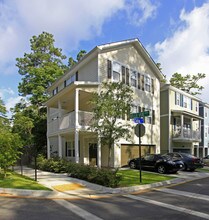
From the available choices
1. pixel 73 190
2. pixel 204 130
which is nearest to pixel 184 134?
pixel 204 130

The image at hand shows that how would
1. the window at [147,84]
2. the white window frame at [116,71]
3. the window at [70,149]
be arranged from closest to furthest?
1. the white window frame at [116,71]
2. the window at [70,149]
3. the window at [147,84]

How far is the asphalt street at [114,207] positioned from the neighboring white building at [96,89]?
8.78m

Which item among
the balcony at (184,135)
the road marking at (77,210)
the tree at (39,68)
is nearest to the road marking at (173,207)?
the road marking at (77,210)

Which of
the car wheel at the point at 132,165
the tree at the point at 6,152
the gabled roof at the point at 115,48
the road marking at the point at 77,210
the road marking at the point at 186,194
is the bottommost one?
the car wheel at the point at 132,165

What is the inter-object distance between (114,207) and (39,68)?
3219cm

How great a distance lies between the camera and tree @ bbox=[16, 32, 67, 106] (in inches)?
1467

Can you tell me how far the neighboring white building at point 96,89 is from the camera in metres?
19.7

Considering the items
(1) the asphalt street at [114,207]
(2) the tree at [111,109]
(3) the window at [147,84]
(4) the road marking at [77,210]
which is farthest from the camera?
(3) the window at [147,84]

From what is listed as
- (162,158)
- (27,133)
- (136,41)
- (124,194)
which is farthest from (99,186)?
(27,133)

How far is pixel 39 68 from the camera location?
38062mm

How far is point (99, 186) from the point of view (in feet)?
40.1

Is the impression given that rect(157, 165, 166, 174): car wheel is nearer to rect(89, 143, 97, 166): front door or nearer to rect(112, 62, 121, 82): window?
rect(89, 143, 97, 166): front door

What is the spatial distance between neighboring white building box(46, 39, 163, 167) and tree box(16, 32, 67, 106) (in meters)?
9.25

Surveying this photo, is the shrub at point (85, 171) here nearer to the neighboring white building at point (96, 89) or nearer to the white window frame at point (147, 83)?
the neighboring white building at point (96, 89)
